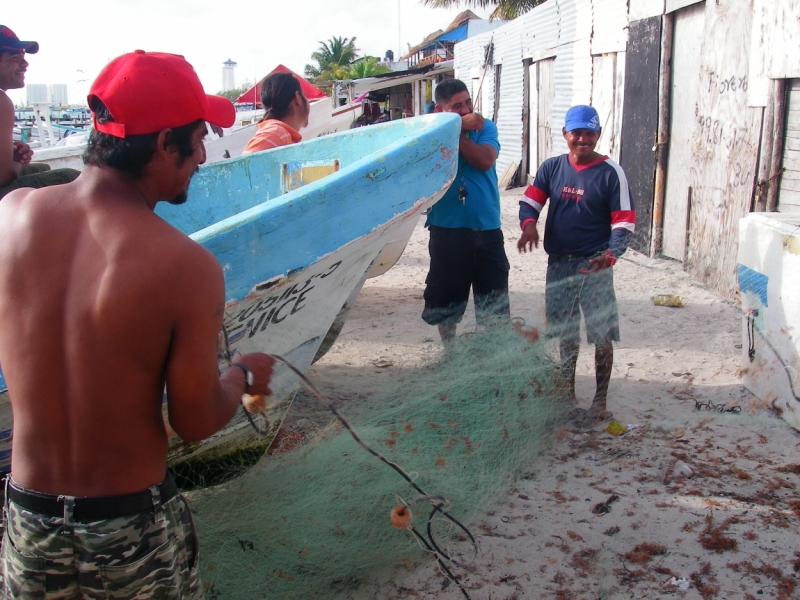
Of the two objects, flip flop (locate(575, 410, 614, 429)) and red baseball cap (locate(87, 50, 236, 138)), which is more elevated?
red baseball cap (locate(87, 50, 236, 138))

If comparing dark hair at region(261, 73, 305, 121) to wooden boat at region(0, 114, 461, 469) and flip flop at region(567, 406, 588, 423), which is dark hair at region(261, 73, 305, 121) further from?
flip flop at region(567, 406, 588, 423)

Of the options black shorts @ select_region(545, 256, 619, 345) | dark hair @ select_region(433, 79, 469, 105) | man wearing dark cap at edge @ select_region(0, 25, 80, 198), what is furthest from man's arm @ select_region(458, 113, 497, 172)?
man wearing dark cap at edge @ select_region(0, 25, 80, 198)

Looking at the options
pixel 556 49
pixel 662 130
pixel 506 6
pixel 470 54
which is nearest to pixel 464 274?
pixel 662 130

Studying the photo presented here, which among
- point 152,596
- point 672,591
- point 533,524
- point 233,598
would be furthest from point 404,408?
point 152,596

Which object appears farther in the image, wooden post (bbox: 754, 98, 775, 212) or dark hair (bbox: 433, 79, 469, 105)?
wooden post (bbox: 754, 98, 775, 212)

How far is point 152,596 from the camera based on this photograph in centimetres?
149

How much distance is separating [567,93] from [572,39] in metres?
0.85

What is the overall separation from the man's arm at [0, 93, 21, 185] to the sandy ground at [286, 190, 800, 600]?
1.97 meters

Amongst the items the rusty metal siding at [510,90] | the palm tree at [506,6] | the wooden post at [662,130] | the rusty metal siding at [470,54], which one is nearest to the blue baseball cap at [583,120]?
the wooden post at [662,130]

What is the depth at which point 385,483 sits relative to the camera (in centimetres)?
275

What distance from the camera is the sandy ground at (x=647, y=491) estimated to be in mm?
2551

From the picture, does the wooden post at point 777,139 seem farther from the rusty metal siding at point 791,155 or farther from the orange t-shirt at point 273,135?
the orange t-shirt at point 273,135

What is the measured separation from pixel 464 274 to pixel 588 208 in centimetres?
92

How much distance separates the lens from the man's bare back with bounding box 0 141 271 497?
4.33ft
